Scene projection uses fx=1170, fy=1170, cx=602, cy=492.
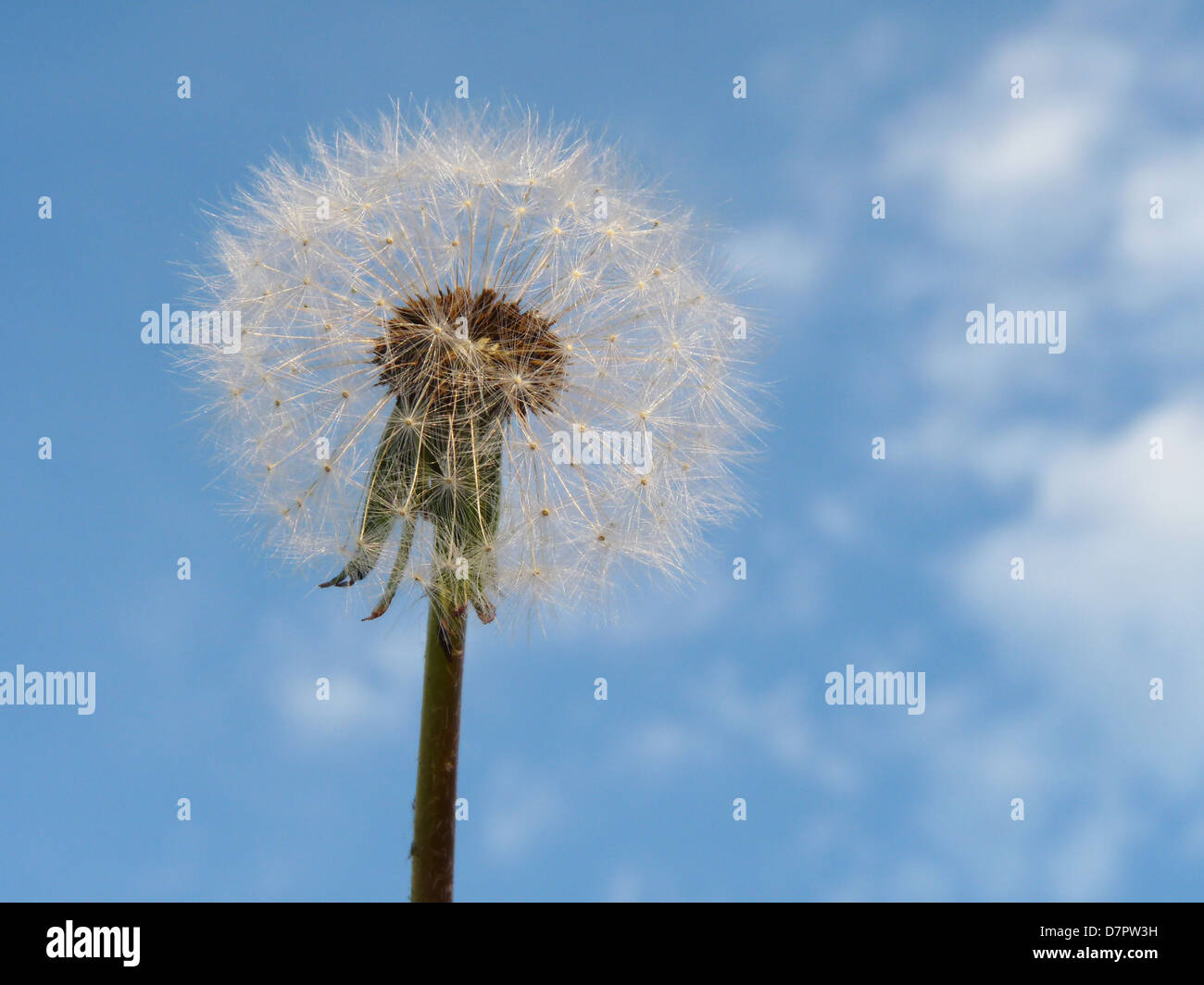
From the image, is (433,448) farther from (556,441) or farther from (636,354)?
(636,354)

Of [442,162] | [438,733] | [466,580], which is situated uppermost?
[442,162]

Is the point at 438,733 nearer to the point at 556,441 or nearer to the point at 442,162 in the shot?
the point at 556,441

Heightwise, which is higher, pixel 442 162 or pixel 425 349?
pixel 442 162

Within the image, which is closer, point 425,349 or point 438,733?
point 438,733
